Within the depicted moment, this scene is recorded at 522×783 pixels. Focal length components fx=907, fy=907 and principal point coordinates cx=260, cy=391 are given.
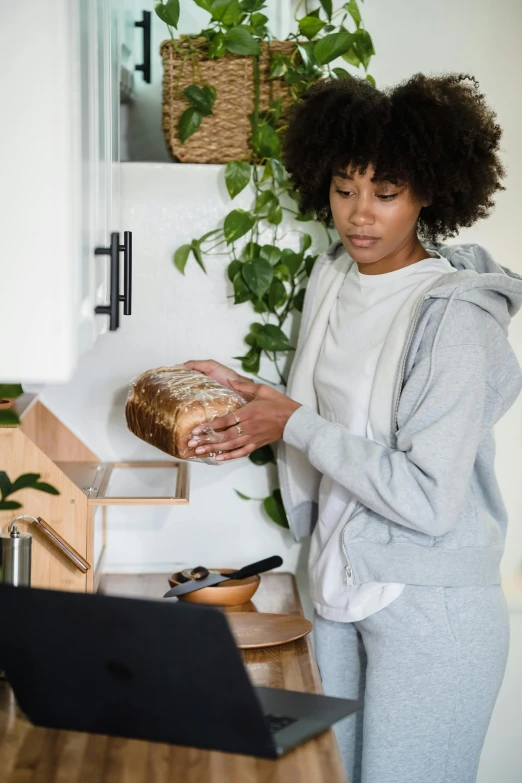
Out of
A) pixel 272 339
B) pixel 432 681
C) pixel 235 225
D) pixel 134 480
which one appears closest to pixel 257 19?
pixel 235 225

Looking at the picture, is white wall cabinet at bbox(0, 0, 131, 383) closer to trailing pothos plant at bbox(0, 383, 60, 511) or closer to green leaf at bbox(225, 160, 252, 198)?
trailing pothos plant at bbox(0, 383, 60, 511)

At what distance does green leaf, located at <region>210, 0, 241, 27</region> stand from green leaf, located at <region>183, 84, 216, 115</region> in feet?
0.40

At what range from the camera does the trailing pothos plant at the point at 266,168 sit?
167cm

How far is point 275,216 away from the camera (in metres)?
1.77

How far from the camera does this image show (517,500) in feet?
Result: 6.50

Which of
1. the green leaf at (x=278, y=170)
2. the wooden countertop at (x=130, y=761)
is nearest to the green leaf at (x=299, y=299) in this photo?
the green leaf at (x=278, y=170)

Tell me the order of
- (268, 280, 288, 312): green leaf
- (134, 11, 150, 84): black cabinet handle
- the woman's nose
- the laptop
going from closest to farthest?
the laptop < the woman's nose < (268, 280, 288, 312): green leaf < (134, 11, 150, 84): black cabinet handle

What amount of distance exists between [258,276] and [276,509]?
0.48 meters

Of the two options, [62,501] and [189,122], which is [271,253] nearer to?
[189,122]

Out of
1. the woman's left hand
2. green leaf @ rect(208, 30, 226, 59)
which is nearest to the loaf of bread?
the woman's left hand

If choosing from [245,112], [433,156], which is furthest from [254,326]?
[433,156]

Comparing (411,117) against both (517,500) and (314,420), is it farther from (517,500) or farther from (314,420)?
(517,500)

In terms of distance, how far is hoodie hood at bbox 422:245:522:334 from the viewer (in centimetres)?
139

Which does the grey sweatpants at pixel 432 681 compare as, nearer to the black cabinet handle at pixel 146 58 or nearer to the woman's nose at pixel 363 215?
the woman's nose at pixel 363 215
